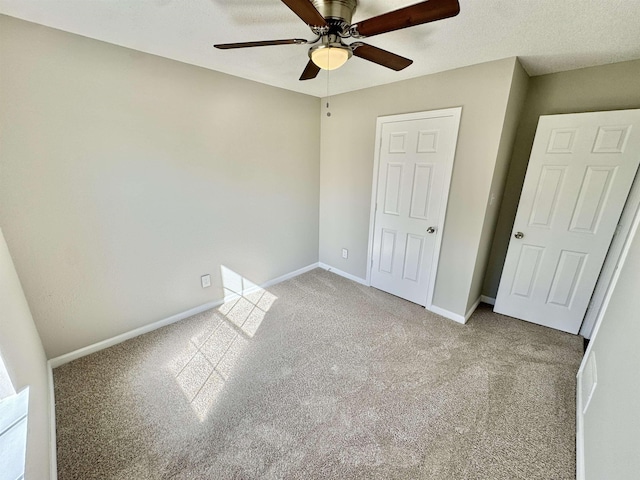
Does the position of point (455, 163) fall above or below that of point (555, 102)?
below

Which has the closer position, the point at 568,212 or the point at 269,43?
the point at 269,43

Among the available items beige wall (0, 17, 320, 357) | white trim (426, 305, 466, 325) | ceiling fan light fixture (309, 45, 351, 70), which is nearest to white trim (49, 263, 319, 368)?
beige wall (0, 17, 320, 357)

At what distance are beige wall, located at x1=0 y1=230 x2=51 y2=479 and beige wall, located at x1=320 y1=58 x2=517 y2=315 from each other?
2860mm

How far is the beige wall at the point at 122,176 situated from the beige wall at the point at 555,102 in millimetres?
2377

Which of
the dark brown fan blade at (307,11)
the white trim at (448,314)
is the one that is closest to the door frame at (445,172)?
the white trim at (448,314)

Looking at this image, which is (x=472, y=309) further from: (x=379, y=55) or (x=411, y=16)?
(x=411, y=16)

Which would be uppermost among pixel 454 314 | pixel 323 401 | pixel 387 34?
pixel 387 34

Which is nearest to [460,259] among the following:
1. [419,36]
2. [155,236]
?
[419,36]

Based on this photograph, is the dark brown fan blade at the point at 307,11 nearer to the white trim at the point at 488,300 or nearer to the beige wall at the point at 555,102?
the beige wall at the point at 555,102

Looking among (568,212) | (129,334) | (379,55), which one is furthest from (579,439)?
(129,334)

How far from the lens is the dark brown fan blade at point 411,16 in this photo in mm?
972

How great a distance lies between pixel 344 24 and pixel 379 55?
0.95ft

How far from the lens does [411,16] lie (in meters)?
1.05

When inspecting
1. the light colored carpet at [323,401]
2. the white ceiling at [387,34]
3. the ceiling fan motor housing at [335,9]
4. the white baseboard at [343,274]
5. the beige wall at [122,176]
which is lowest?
the light colored carpet at [323,401]
